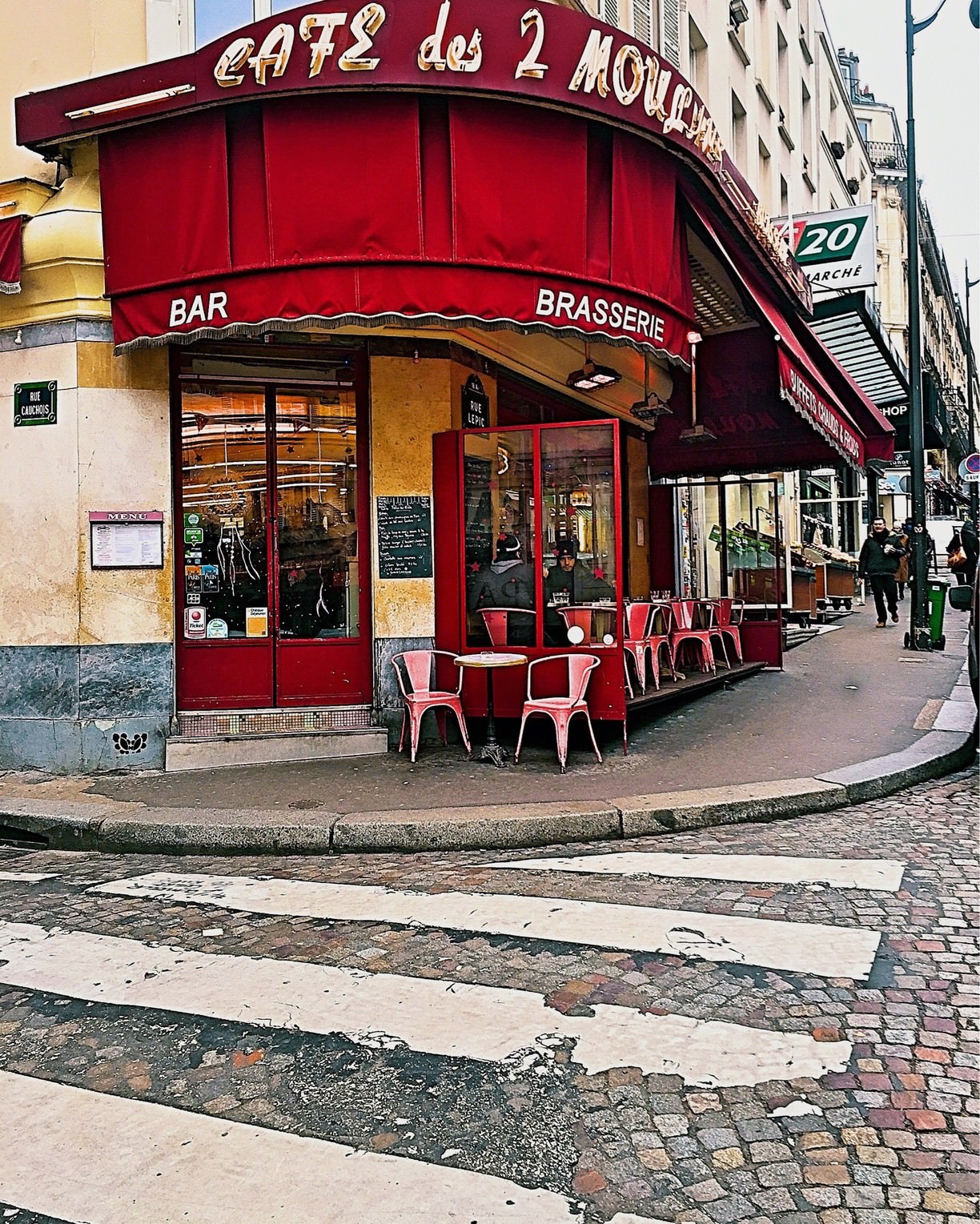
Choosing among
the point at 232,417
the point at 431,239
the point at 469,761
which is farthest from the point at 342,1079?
the point at 232,417

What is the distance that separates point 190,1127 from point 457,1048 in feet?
2.87

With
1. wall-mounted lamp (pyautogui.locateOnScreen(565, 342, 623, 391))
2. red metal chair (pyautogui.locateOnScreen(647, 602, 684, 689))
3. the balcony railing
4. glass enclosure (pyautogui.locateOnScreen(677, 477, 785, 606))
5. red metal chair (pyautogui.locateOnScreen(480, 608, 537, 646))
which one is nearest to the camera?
red metal chair (pyautogui.locateOnScreen(480, 608, 537, 646))

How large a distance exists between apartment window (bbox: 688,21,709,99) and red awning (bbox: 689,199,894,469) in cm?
661

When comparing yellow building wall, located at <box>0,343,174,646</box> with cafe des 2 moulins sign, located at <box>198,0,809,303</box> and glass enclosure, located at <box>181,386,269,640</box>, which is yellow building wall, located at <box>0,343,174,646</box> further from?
cafe des 2 moulins sign, located at <box>198,0,809,303</box>

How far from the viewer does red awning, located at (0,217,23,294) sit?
7.98 m

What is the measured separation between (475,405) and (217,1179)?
7613 mm

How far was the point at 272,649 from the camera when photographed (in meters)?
8.84

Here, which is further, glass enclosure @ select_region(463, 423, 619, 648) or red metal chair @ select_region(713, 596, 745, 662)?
red metal chair @ select_region(713, 596, 745, 662)

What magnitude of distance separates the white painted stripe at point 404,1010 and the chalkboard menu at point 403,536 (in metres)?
4.74

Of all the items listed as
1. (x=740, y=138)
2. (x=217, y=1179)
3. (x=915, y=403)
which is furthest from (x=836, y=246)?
(x=217, y=1179)

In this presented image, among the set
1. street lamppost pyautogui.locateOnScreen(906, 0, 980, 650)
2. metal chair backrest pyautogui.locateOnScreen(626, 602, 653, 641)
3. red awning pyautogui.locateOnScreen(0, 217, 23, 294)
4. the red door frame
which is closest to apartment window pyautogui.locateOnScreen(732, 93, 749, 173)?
street lamppost pyautogui.locateOnScreen(906, 0, 980, 650)

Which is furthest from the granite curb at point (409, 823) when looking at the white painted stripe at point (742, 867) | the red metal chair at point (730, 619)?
the red metal chair at point (730, 619)

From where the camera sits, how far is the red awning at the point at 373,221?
707 centimetres

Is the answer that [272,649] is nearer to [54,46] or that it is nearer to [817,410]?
[54,46]
